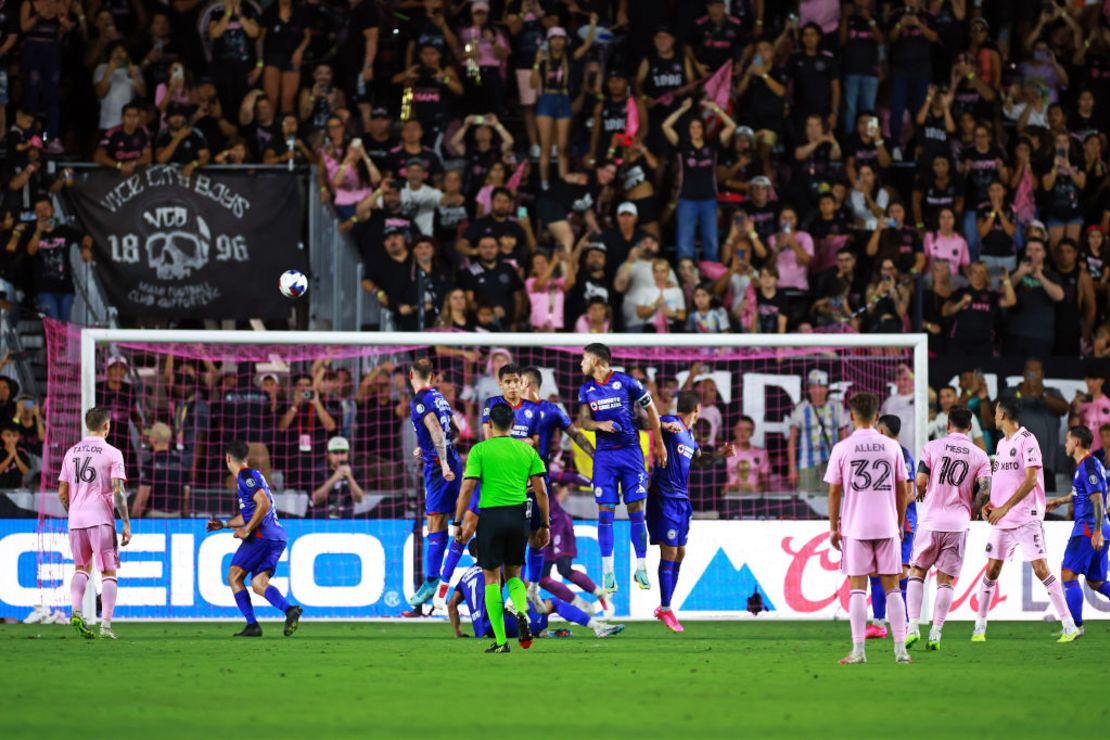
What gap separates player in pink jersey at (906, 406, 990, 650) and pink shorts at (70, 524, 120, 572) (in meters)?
7.32

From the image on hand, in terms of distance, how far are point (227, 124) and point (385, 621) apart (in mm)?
8218

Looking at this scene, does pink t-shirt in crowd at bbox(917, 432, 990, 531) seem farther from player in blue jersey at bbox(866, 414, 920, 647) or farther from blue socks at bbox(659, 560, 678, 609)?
blue socks at bbox(659, 560, 678, 609)

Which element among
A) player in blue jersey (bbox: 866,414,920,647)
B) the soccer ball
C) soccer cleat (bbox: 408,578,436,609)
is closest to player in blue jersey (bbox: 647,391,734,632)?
player in blue jersey (bbox: 866,414,920,647)

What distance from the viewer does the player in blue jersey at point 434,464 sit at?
16.9 meters

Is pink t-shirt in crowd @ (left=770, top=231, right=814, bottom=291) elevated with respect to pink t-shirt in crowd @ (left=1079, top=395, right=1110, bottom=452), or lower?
elevated

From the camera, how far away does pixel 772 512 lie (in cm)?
2091

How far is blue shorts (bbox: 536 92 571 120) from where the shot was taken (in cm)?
2525

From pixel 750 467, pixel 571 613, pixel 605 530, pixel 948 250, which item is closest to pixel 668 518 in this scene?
pixel 605 530

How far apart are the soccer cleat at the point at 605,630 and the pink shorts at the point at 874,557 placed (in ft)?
12.9

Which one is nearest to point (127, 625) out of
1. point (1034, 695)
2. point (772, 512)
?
point (772, 512)

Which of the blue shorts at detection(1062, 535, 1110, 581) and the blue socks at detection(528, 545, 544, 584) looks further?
the blue shorts at detection(1062, 535, 1110, 581)

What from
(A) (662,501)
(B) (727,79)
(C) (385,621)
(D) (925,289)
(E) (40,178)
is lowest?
(C) (385,621)

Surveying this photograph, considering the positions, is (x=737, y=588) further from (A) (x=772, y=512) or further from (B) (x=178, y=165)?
(B) (x=178, y=165)

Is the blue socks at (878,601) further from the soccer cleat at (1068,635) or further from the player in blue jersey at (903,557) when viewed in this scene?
the soccer cleat at (1068,635)
